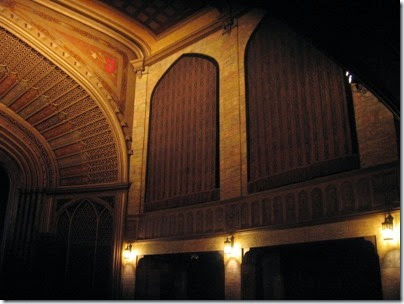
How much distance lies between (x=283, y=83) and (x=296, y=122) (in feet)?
3.49

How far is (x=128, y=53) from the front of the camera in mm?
13883

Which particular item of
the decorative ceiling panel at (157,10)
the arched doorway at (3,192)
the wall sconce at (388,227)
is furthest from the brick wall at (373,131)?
the arched doorway at (3,192)

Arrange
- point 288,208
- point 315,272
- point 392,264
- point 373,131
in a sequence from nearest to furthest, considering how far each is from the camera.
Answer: point 392,264, point 373,131, point 288,208, point 315,272

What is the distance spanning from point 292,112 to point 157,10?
5572mm

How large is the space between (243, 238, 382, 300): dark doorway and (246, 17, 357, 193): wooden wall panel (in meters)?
1.62

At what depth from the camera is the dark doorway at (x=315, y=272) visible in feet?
29.6

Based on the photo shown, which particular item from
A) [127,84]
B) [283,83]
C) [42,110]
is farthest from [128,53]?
[283,83]

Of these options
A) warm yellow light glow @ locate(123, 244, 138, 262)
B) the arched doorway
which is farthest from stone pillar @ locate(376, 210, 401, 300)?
the arched doorway

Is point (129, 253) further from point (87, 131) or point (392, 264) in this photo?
point (392, 264)

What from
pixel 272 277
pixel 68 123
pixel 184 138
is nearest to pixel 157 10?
pixel 184 138

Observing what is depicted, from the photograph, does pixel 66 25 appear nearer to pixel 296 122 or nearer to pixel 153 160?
pixel 153 160

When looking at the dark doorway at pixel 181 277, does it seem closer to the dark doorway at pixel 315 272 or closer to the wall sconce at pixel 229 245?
the dark doorway at pixel 315 272

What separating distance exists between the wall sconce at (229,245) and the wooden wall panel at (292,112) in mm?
1174

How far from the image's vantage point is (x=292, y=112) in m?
9.28
